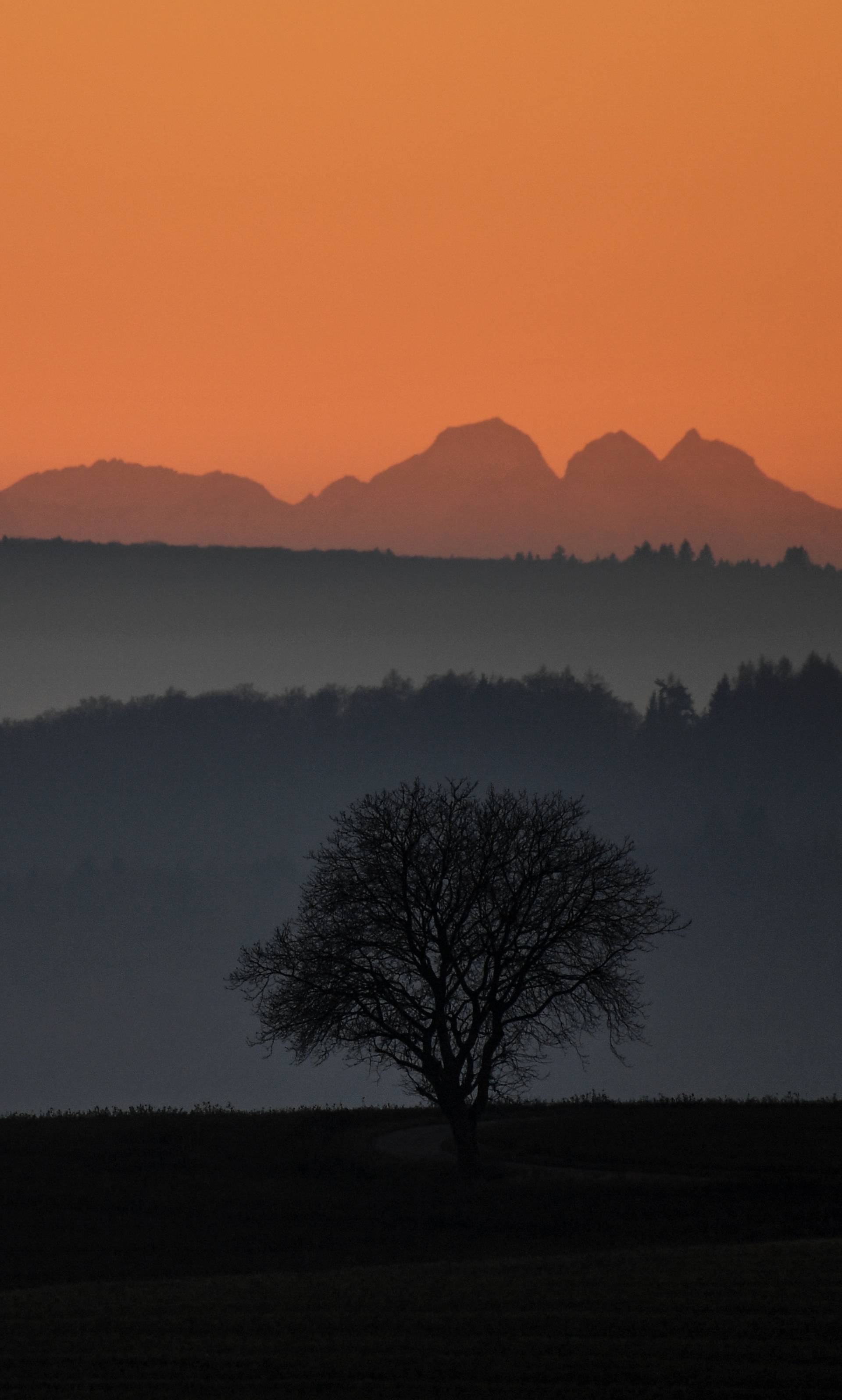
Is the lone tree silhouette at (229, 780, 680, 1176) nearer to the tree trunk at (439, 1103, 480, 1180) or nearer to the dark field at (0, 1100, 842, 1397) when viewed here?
the tree trunk at (439, 1103, 480, 1180)

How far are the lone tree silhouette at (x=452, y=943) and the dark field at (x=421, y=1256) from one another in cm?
311

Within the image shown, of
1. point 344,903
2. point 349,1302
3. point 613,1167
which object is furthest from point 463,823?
A: point 349,1302

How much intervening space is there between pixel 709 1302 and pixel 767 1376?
3.73 metres

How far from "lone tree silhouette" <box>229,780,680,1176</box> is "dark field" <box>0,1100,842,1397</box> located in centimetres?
311

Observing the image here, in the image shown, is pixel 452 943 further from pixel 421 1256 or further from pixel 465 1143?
pixel 421 1256

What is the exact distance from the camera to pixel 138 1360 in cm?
2459

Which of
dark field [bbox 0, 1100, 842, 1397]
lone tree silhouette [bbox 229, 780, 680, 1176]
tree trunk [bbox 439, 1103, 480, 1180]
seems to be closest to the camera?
dark field [bbox 0, 1100, 842, 1397]

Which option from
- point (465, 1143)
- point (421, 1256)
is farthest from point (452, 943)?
point (421, 1256)

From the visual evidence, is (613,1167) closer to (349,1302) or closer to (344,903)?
(344,903)

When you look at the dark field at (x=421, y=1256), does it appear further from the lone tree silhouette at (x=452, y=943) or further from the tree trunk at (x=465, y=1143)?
the lone tree silhouette at (x=452, y=943)

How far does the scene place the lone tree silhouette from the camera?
146 ft

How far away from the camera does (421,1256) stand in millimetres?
35719

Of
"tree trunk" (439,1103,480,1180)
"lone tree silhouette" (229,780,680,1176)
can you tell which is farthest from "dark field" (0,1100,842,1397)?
"lone tree silhouette" (229,780,680,1176)

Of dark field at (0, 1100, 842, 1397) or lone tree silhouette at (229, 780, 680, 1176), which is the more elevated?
lone tree silhouette at (229, 780, 680, 1176)
